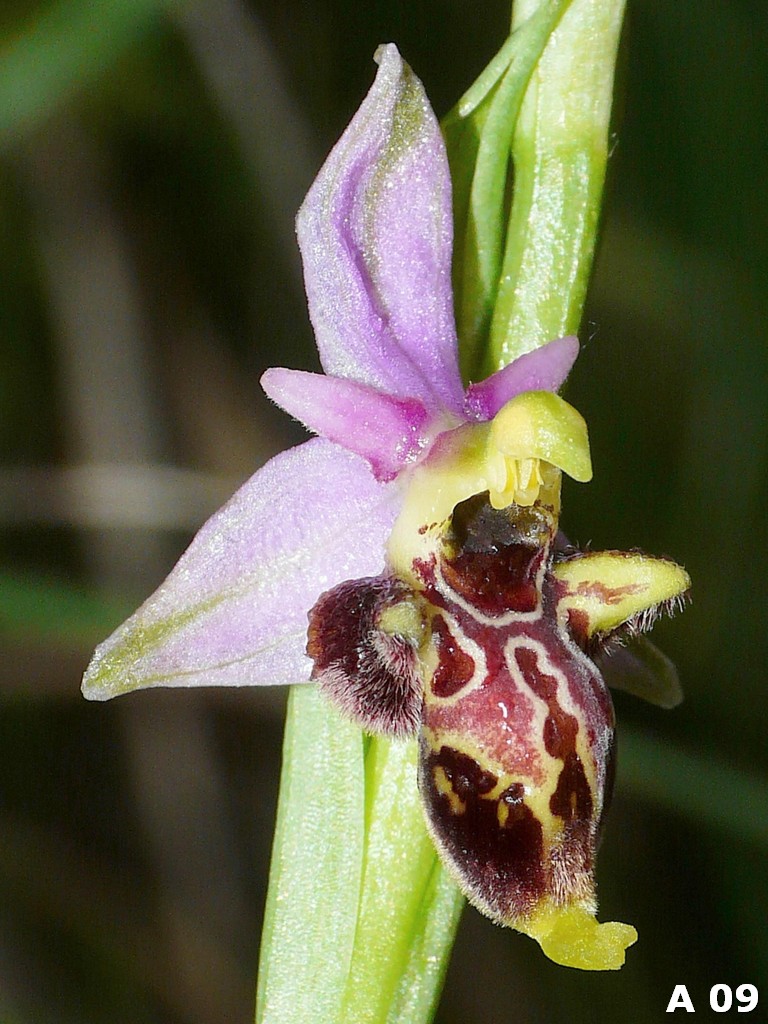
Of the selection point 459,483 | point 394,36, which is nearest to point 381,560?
point 459,483

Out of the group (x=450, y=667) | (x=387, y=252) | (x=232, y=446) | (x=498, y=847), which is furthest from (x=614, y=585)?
(x=232, y=446)

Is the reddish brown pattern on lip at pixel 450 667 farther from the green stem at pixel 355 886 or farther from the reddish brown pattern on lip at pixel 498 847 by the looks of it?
the green stem at pixel 355 886

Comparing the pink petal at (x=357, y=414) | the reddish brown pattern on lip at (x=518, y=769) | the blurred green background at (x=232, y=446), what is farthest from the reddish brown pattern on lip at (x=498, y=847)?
the blurred green background at (x=232, y=446)

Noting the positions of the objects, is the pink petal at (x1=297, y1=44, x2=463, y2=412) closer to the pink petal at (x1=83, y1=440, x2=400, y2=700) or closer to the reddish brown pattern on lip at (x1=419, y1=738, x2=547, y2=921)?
the pink petal at (x1=83, y1=440, x2=400, y2=700)

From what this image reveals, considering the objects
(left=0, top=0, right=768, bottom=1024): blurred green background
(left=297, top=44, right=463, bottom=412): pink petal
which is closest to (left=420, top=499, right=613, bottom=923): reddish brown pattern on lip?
(left=297, top=44, right=463, bottom=412): pink petal

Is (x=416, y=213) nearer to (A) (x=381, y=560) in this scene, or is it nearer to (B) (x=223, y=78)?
(A) (x=381, y=560)

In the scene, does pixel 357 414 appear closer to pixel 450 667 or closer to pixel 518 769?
pixel 450 667
